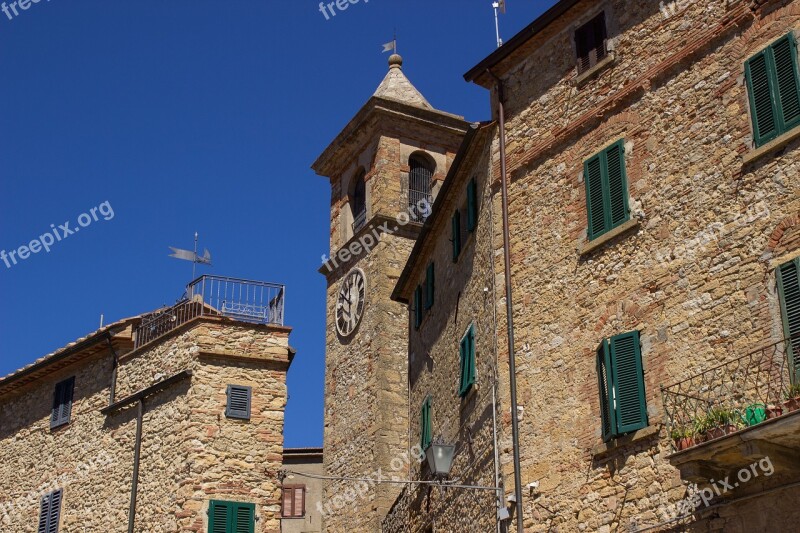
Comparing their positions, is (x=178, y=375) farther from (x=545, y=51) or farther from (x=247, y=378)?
(x=545, y=51)

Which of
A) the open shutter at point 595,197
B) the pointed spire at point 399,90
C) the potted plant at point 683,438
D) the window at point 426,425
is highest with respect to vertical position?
the pointed spire at point 399,90

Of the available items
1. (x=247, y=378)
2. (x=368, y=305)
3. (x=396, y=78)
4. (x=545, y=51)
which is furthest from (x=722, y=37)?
(x=396, y=78)

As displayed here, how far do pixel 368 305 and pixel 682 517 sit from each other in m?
19.8

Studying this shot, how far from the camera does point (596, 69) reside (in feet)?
57.8

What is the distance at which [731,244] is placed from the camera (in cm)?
1456

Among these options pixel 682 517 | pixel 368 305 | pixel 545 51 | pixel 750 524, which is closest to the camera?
pixel 750 524

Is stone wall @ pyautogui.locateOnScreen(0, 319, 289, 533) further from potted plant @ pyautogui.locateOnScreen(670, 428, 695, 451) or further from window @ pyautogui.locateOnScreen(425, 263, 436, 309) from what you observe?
potted plant @ pyautogui.locateOnScreen(670, 428, 695, 451)

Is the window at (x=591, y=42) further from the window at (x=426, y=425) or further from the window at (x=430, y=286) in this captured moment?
the window at (x=426, y=425)

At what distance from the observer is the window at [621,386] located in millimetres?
15188

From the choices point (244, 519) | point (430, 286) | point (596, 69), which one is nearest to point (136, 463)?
point (244, 519)

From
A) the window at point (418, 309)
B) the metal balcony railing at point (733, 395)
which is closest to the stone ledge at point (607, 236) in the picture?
the metal balcony railing at point (733, 395)

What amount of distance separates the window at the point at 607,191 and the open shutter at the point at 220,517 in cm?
1032

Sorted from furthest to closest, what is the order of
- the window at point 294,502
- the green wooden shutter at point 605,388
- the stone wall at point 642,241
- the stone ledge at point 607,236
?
the window at point 294,502 → the stone ledge at point 607,236 → the green wooden shutter at point 605,388 → the stone wall at point 642,241

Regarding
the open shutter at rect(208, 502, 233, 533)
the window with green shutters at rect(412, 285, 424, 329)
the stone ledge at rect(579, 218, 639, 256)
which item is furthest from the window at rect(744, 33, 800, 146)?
the open shutter at rect(208, 502, 233, 533)
